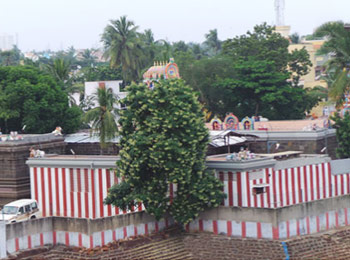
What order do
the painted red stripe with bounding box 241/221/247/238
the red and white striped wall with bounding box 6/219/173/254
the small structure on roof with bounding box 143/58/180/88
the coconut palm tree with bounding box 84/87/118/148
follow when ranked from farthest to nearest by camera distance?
the small structure on roof with bounding box 143/58/180/88 < the coconut palm tree with bounding box 84/87/118/148 < the painted red stripe with bounding box 241/221/247/238 < the red and white striped wall with bounding box 6/219/173/254

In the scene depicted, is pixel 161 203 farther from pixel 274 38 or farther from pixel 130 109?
pixel 274 38

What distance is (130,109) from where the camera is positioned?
36188mm

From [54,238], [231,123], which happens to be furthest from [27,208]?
[231,123]

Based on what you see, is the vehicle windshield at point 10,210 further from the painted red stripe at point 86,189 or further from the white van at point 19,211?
the painted red stripe at point 86,189

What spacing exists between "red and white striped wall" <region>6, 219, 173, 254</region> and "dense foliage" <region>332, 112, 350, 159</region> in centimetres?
1499

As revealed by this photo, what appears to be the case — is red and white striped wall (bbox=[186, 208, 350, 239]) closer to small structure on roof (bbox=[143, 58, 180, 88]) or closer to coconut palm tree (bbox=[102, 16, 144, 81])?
small structure on roof (bbox=[143, 58, 180, 88])

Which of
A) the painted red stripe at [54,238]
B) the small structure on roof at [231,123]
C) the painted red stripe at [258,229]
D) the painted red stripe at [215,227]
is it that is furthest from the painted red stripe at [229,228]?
the small structure on roof at [231,123]

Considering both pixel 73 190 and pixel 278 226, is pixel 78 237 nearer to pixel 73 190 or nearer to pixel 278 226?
pixel 73 190

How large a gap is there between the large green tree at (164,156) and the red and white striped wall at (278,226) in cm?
121

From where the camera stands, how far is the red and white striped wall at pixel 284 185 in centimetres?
3669

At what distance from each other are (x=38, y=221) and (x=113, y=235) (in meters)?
3.58

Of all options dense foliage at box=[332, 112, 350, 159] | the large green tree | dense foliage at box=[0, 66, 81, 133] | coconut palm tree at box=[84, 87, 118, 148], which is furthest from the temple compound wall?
dense foliage at box=[0, 66, 81, 133]

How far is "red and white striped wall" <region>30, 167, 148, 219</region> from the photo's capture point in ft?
132

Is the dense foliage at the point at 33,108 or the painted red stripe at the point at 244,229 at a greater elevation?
the dense foliage at the point at 33,108
